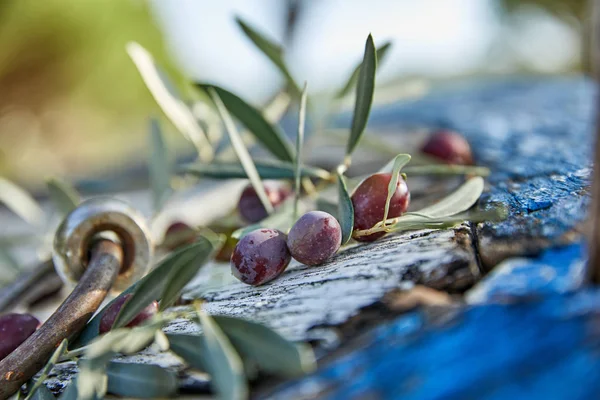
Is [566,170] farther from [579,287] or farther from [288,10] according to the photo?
[288,10]

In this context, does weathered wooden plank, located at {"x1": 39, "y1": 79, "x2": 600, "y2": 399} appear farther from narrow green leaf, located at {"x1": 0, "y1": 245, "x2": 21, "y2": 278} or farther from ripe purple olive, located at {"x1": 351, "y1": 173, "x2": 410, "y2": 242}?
narrow green leaf, located at {"x1": 0, "y1": 245, "x2": 21, "y2": 278}

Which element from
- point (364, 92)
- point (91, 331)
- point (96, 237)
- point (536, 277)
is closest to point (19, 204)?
point (96, 237)

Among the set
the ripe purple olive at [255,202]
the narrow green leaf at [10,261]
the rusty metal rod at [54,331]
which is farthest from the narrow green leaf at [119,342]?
the narrow green leaf at [10,261]

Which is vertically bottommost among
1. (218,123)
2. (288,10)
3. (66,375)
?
(66,375)

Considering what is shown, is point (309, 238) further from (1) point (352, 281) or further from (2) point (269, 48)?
(2) point (269, 48)

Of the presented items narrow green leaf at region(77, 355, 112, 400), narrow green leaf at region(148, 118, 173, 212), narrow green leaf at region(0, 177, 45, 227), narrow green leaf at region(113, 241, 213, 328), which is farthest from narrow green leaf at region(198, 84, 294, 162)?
narrow green leaf at region(0, 177, 45, 227)

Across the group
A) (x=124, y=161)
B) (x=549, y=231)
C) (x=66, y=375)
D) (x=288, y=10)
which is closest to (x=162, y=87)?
(x=66, y=375)
